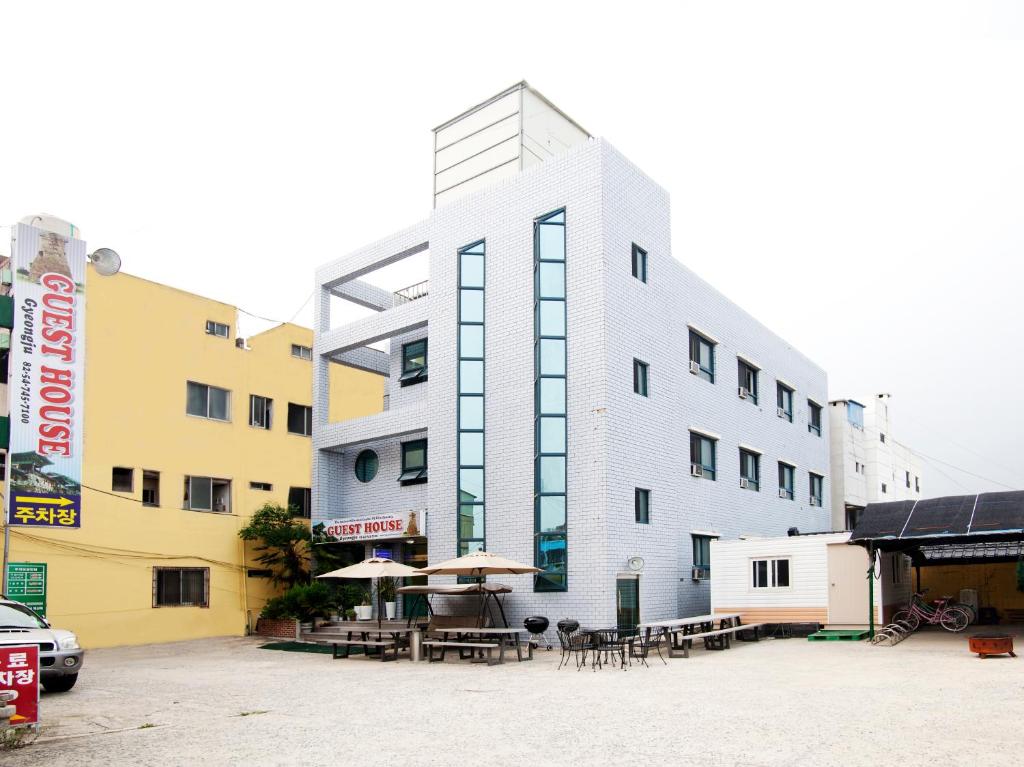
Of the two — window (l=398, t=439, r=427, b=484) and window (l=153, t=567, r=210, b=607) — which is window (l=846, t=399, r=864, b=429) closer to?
window (l=398, t=439, r=427, b=484)

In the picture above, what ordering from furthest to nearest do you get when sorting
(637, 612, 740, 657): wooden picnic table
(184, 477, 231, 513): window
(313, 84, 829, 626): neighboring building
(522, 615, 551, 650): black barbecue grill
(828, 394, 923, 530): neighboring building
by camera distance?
(828, 394, 923, 530): neighboring building, (184, 477, 231, 513): window, (313, 84, 829, 626): neighboring building, (522, 615, 551, 650): black barbecue grill, (637, 612, 740, 657): wooden picnic table

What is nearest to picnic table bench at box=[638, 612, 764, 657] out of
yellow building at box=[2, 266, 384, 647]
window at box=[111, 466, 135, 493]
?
yellow building at box=[2, 266, 384, 647]

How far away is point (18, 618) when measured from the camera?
15.9 metres

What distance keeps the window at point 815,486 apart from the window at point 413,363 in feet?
55.0

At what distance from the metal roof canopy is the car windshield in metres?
16.5

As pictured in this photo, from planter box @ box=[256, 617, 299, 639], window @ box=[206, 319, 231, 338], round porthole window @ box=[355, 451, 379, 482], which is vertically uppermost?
window @ box=[206, 319, 231, 338]

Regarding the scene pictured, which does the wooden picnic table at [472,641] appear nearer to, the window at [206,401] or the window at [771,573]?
the window at [771,573]

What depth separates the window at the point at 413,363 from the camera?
28.9 m

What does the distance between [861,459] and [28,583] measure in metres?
33.4

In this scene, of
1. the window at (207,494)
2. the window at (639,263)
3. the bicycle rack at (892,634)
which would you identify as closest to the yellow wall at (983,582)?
the bicycle rack at (892,634)

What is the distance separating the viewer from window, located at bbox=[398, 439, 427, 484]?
90.9 feet

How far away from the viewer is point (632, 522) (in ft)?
77.1

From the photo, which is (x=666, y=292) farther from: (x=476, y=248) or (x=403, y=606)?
(x=403, y=606)

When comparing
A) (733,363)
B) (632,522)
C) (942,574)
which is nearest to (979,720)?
(632,522)
